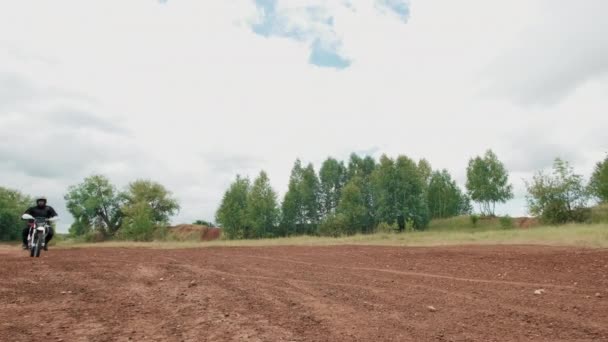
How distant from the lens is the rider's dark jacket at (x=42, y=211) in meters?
15.6

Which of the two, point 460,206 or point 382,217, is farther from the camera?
point 460,206

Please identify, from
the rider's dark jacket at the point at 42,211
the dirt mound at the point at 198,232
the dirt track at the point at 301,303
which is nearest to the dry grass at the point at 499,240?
the dirt track at the point at 301,303

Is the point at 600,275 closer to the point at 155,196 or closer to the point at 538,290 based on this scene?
the point at 538,290

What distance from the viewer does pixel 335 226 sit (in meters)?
68.8

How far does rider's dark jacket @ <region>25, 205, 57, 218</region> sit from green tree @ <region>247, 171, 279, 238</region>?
52538 millimetres

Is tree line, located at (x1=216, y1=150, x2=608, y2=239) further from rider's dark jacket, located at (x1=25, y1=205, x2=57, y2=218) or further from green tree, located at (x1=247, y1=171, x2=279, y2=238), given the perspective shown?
rider's dark jacket, located at (x1=25, y1=205, x2=57, y2=218)

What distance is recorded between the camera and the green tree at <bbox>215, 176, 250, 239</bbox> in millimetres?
70044

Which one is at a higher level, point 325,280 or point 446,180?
point 446,180

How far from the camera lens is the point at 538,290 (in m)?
7.90

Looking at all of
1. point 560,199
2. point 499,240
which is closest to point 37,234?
point 499,240

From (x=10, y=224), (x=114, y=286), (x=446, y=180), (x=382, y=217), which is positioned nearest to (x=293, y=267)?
(x=114, y=286)

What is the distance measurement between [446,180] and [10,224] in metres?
86.6

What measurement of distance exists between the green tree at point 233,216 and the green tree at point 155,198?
9600 millimetres

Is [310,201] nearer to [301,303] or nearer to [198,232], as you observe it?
[198,232]
